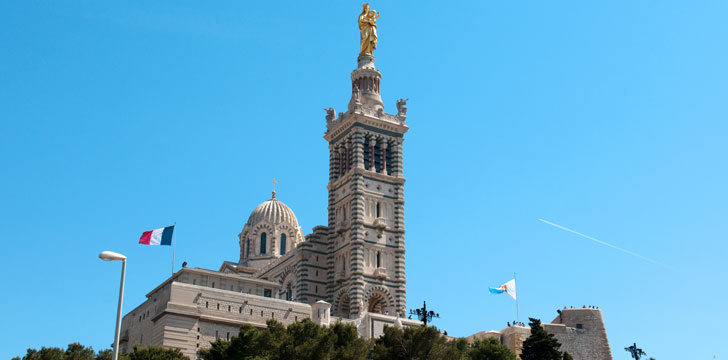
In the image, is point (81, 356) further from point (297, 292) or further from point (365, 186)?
point (365, 186)

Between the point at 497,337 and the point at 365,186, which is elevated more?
the point at 365,186

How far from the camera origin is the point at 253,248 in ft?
368

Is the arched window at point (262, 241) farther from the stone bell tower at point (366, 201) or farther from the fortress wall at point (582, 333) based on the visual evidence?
the fortress wall at point (582, 333)

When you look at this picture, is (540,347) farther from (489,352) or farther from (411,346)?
(411,346)

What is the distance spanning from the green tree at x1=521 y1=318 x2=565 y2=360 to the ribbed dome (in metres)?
43.4

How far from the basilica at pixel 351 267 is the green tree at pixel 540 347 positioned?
6978mm

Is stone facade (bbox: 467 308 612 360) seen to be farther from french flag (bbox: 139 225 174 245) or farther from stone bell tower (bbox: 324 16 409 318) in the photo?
french flag (bbox: 139 225 174 245)

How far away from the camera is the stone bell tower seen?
9012 cm

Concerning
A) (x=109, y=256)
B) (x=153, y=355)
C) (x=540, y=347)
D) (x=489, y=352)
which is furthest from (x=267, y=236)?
(x=109, y=256)

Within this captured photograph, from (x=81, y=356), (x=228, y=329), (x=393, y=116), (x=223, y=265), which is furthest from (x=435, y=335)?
(x=223, y=265)

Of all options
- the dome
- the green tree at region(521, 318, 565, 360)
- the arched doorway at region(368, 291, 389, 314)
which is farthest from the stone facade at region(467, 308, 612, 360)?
the dome

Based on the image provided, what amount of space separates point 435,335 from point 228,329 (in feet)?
57.7

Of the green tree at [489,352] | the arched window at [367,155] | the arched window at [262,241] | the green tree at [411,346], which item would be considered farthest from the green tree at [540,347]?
the arched window at [262,241]

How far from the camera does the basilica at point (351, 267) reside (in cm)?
7731
